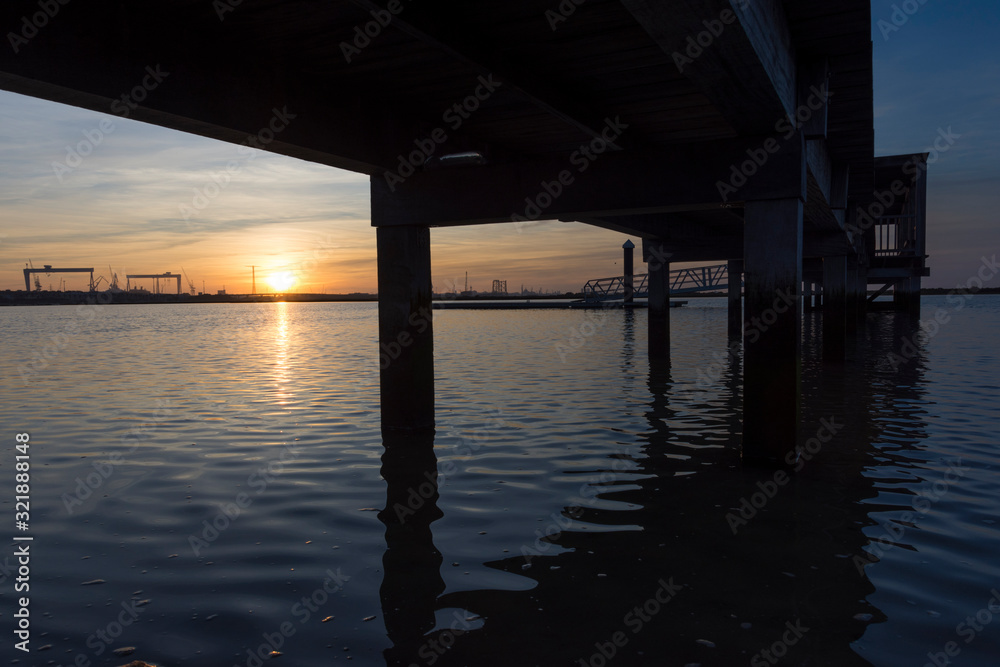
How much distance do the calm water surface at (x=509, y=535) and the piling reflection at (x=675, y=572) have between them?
0.07 feet

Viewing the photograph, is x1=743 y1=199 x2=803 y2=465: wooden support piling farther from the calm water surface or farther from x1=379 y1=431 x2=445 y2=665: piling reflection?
x1=379 y1=431 x2=445 y2=665: piling reflection

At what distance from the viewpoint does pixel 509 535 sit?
18.8ft

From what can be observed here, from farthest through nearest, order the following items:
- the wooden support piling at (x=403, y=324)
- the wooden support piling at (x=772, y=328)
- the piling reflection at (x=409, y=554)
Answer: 1. the wooden support piling at (x=403, y=324)
2. the wooden support piling at (x=772, y=328)
3. the piling reflection at (x=409, y=554)

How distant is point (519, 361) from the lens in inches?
814

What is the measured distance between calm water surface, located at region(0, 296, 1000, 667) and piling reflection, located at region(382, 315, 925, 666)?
0.07 feet

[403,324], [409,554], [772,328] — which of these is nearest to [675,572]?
[409,554]

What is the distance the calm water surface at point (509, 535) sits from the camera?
400cm

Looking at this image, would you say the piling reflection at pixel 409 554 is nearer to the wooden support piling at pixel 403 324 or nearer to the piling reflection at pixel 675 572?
the piling reflection at pixel 675 572

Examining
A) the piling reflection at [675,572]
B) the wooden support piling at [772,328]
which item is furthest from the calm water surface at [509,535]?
the wooden support piling at [772,328]

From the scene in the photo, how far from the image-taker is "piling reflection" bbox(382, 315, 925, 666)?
154 inches

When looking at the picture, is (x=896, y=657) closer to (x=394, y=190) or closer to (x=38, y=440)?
(x=394, y=190)

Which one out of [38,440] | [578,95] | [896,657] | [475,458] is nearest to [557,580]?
[896,657]

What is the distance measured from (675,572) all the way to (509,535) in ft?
4.89

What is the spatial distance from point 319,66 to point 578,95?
292 cm
